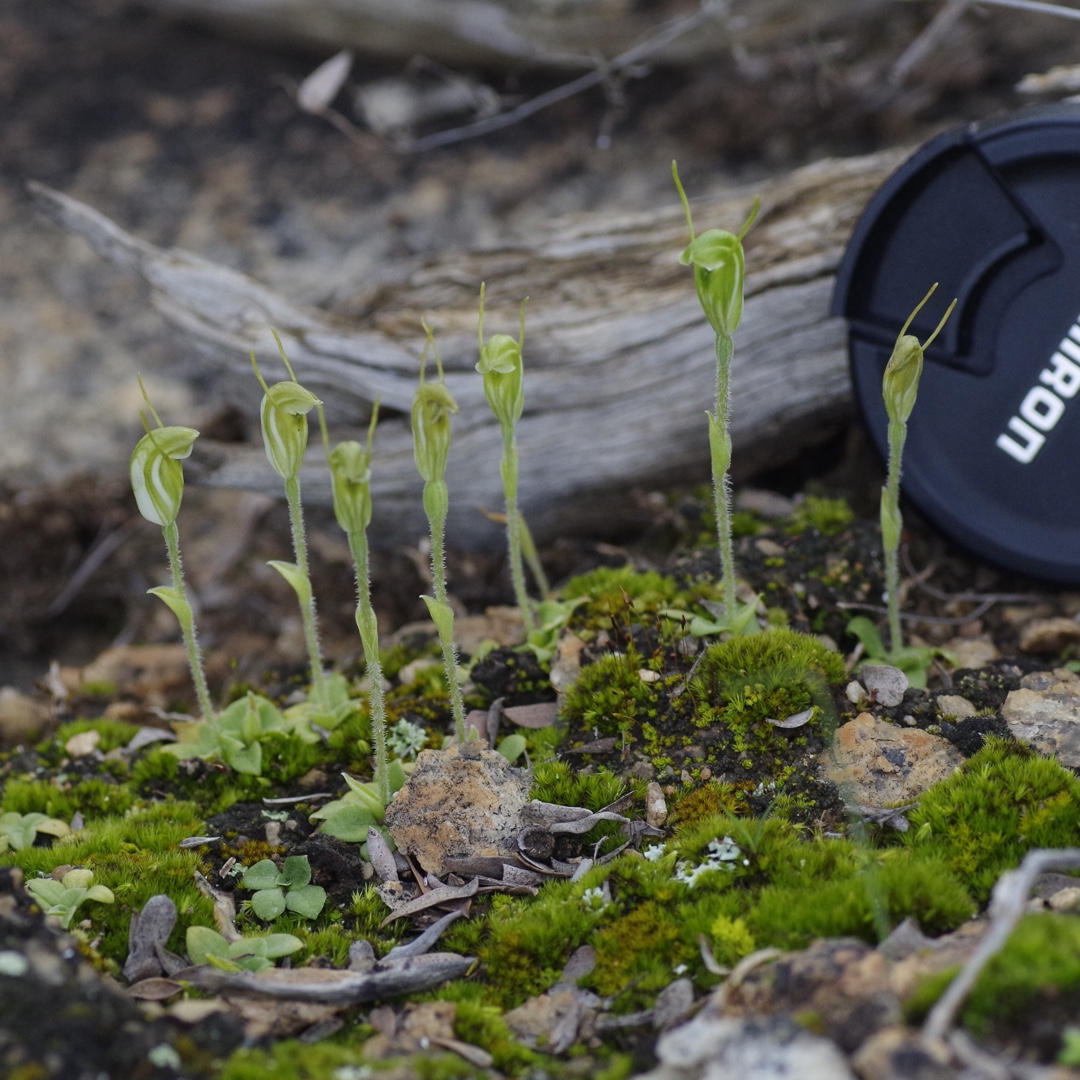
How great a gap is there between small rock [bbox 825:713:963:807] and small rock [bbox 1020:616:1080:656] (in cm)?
91

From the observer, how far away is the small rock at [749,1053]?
211cm

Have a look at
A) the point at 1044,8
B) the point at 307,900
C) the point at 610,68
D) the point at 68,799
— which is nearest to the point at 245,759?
the point at 68,799

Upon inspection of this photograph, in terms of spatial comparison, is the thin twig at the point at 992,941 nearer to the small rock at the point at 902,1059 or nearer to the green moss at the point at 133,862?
the small rock at the point at 902,1059

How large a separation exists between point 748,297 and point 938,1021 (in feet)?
11.6

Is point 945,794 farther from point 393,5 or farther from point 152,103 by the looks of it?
point 152,103

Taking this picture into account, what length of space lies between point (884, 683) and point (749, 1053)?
1.76 m

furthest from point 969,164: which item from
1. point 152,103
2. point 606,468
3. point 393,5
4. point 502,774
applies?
point 152,103

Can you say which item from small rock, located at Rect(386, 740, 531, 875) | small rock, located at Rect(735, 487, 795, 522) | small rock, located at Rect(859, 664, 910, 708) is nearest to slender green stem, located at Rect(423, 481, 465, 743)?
small rock, located at Rect(386, 740, 531, 875)

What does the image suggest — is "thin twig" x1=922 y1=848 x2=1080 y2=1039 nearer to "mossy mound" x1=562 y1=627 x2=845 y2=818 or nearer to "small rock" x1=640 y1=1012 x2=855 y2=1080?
"small rock" x1=640 y1=1012 x2=855 y2=1080

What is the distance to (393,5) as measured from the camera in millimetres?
Result: 8055

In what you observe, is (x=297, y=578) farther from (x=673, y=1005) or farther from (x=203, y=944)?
(x=673, y=1005)

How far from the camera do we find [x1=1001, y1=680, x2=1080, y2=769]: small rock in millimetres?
3275

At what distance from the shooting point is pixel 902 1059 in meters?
2.04

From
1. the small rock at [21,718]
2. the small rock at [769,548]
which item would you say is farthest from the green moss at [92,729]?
the small rock at [769,548]
